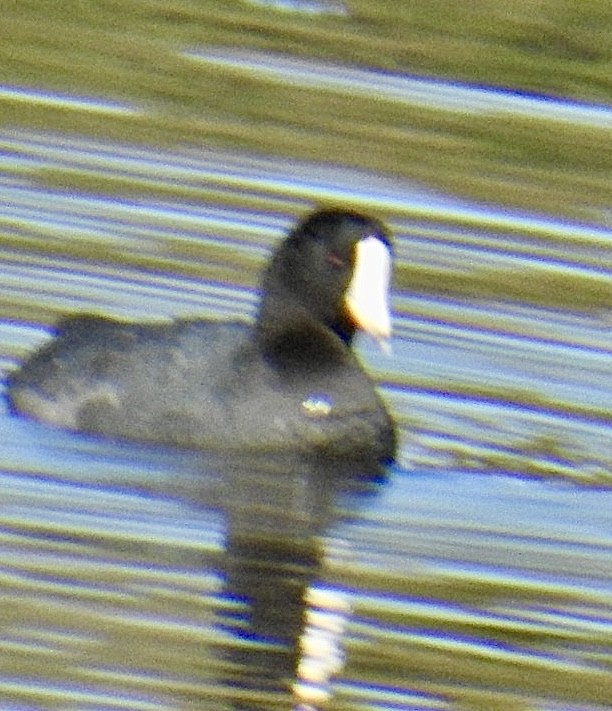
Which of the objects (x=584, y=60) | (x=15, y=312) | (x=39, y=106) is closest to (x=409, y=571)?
(x=15, y=312)

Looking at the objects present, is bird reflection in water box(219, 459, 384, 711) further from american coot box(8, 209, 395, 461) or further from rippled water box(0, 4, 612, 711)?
american coot box(8, 209, 395, 461)

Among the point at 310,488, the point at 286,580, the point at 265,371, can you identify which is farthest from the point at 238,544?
the point at 265,371

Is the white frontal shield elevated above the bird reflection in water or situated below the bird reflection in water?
above

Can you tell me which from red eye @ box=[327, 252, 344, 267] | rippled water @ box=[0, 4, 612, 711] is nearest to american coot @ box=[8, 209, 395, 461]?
red eye @ box=[327, 252, 344, 267]

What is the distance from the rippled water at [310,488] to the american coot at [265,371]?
0.11m

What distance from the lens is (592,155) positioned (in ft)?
36.4

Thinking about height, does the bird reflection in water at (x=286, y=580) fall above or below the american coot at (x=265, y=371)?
below

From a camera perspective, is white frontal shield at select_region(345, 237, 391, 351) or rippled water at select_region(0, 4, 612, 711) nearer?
rippled water at select_region(0, 4, 612, 711)

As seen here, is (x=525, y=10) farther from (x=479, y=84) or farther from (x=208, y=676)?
(x=208, y=676)

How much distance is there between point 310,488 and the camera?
852 cm

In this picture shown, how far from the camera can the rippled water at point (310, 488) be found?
23.4ft

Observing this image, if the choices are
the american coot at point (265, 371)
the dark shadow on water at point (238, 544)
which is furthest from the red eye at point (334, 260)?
the dark shadow on water at point (238, 544)

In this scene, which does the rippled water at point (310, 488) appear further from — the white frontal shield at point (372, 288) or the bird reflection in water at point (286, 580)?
the white frontal shield at point (372, 288)

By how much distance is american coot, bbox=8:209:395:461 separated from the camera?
344 inches
